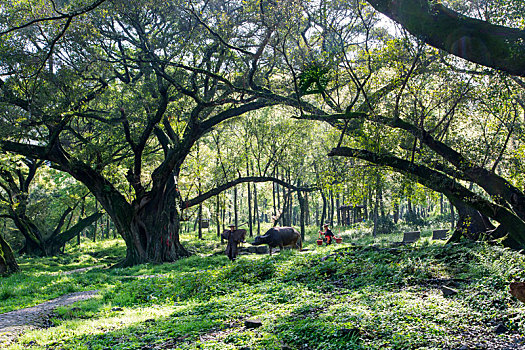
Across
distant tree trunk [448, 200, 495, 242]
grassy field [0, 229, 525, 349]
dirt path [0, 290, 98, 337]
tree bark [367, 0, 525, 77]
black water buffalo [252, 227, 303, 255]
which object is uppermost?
tree bark [367, 0, 525, 77]

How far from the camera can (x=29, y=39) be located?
14719mm

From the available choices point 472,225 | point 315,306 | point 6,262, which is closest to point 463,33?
point 315,306

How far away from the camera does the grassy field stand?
5305mm

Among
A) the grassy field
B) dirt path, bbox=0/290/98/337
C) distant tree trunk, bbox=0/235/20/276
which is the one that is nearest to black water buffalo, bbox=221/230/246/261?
the grassy field

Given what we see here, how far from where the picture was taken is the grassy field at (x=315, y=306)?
5305mm

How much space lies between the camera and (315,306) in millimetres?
7199

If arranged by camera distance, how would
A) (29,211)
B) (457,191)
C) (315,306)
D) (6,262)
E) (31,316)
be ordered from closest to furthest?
(315,306)
(31,316)
(457,191)
(6,262)
(29,211)

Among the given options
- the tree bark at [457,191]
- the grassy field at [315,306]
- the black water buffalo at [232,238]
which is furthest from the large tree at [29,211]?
the tree bark at [457,191]

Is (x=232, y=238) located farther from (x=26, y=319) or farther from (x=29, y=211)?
(x=29, y=211)

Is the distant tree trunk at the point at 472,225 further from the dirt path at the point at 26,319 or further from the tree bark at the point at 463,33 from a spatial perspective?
the dirt path at the point at 26,319

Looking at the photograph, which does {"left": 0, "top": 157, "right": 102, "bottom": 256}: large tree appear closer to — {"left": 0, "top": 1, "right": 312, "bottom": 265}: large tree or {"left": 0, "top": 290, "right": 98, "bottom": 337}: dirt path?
{"left": 0, "top": 1, "right": 312, "bottom": 265}: large tree

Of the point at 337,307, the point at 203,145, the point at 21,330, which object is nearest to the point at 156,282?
the point at 21,330

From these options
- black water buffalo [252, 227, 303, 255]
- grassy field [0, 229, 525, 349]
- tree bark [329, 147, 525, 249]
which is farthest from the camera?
black water buffalo [252, 227, 303, 255]

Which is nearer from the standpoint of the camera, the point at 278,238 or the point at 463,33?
the point at 463,33
